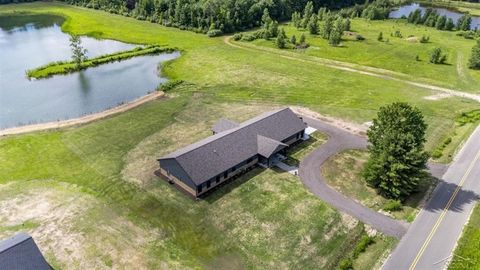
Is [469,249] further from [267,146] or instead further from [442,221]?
[267,146]

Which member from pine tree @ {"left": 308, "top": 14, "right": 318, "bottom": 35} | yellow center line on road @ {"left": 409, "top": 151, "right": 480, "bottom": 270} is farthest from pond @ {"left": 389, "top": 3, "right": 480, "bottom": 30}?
yellow center line on road @ {"left": 409, "top": 151, "right": 480, "bottom": 270}

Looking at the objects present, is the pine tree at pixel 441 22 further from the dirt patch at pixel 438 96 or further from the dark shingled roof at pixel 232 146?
the dark shingled roof at pixel 232 146

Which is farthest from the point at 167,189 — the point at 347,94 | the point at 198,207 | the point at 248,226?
the point at 347,94

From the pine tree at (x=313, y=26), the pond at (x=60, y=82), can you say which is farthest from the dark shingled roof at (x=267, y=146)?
the pine tree at (x=313, y=26)

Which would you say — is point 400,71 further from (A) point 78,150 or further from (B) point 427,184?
(A) point 78,150

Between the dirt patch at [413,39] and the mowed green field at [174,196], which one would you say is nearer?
the mowed green field at [174,196]

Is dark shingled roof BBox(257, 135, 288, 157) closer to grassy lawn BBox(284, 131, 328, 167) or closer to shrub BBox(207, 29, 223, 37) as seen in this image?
grassy lawn BBox(284, 131, 328, 167)

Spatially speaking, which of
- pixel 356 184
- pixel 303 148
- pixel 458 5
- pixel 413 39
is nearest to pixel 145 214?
pixel 303 148
